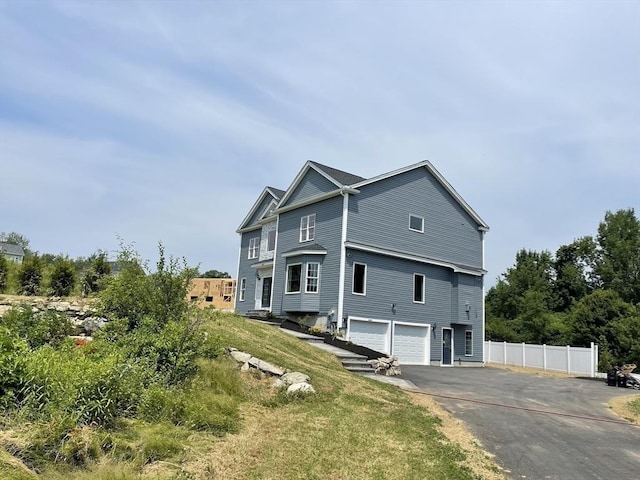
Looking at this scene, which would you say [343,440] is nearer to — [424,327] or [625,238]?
[424,327]

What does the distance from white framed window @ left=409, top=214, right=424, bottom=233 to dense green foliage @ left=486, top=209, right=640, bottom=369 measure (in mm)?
13032

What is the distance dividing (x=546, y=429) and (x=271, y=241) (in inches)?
778

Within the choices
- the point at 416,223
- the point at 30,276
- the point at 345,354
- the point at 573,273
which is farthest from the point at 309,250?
the point at 573,273

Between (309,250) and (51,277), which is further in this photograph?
(309,250)

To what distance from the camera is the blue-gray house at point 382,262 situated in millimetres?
21125

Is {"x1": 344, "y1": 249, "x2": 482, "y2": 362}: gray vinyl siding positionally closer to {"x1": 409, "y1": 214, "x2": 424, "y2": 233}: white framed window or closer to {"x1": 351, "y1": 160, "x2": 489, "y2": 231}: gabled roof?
{"x1": 409, "y1": 214, "x2": 424, "y2": 233}: white framed window

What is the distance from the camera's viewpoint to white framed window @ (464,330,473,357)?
25.4 meters

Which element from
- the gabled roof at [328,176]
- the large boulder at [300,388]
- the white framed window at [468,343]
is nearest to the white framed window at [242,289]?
the gabled roof at [328,176]

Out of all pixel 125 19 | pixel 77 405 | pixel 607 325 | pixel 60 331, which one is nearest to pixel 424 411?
pixel 77 405

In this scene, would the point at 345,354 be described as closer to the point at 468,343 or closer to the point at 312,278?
the point at 312,278

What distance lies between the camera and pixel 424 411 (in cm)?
970

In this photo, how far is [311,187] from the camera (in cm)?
2367

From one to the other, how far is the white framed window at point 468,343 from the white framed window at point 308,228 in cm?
1005

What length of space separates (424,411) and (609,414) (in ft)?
16.3
